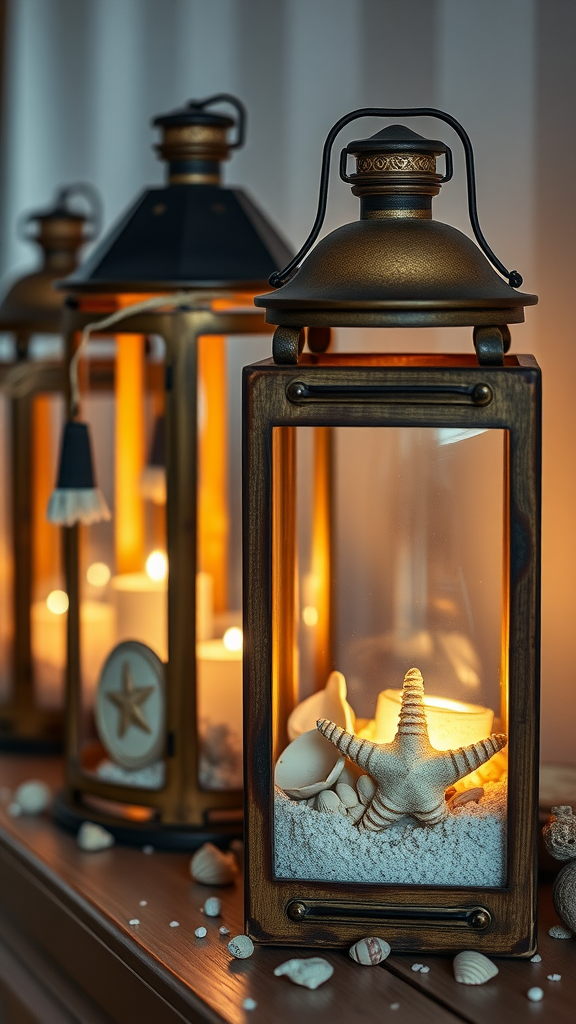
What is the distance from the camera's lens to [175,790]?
1.04 meters

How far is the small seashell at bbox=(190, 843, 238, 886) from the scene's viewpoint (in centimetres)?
97

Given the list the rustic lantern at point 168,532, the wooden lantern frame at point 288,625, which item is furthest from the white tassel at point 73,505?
the wooden lantern frame at point 288,625

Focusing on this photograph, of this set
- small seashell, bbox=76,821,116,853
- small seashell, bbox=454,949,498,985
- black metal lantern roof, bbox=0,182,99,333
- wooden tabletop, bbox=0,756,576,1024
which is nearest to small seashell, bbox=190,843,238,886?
wooden tabletop, bbox=0,756,576,1024

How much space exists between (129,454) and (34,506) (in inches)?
8.2

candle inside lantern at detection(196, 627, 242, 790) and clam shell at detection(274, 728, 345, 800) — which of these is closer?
clam shell at detection(274, 728, 345, 800)

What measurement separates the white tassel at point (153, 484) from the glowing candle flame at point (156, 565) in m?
0.06

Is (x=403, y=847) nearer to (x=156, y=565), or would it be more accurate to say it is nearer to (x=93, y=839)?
(x=93, y=839)

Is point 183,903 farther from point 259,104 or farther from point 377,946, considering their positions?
point 259,104

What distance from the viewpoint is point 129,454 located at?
45.8 inches

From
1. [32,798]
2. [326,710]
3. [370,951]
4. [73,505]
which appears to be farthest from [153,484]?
[370,951]

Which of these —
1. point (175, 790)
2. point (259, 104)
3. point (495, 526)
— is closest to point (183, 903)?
point (175, 790)

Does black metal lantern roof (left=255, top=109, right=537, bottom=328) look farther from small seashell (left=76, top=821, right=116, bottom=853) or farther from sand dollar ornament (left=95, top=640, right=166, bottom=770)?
small seashell (left=76, top=821, right=116, bottom=853)

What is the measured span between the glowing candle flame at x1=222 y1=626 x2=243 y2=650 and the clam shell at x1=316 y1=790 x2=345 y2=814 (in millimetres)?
275

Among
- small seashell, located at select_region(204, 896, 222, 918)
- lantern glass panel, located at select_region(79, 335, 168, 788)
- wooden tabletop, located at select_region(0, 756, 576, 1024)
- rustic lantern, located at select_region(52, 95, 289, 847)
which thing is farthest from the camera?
lantern glass panel, located at select_region(79, 335, 168, 788)
